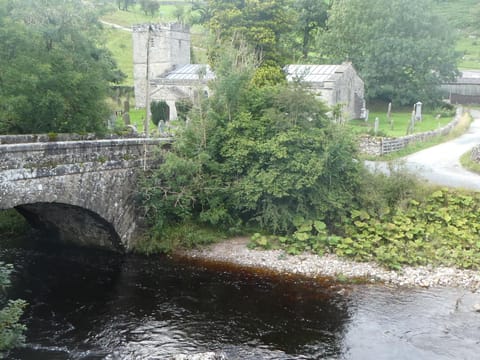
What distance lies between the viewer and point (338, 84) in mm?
44469

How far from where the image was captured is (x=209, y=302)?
59.1ft

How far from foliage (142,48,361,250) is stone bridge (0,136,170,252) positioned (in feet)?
3.87

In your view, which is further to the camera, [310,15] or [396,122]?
[310,15]

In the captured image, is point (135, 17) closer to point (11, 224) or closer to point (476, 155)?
point (11, 224)

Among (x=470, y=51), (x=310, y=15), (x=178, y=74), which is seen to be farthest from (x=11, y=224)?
(x=470, y=51)

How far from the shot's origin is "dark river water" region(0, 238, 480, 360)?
14.6 metres

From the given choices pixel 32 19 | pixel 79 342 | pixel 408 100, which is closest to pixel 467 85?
pixel 408 100

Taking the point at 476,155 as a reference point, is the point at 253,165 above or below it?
below

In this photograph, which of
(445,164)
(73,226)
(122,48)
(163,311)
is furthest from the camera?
(122,48)

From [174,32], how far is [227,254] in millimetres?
42484

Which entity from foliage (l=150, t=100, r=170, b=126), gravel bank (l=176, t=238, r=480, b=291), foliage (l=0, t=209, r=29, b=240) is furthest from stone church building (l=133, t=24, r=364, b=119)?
gravel bank (l=176, t=238, r=480, b=291)

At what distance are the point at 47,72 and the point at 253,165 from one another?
1076 cm

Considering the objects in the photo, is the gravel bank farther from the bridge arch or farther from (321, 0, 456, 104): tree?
(321, 0, 456, 104): tree

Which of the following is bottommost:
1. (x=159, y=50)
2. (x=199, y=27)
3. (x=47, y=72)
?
(x=47, y=72)
